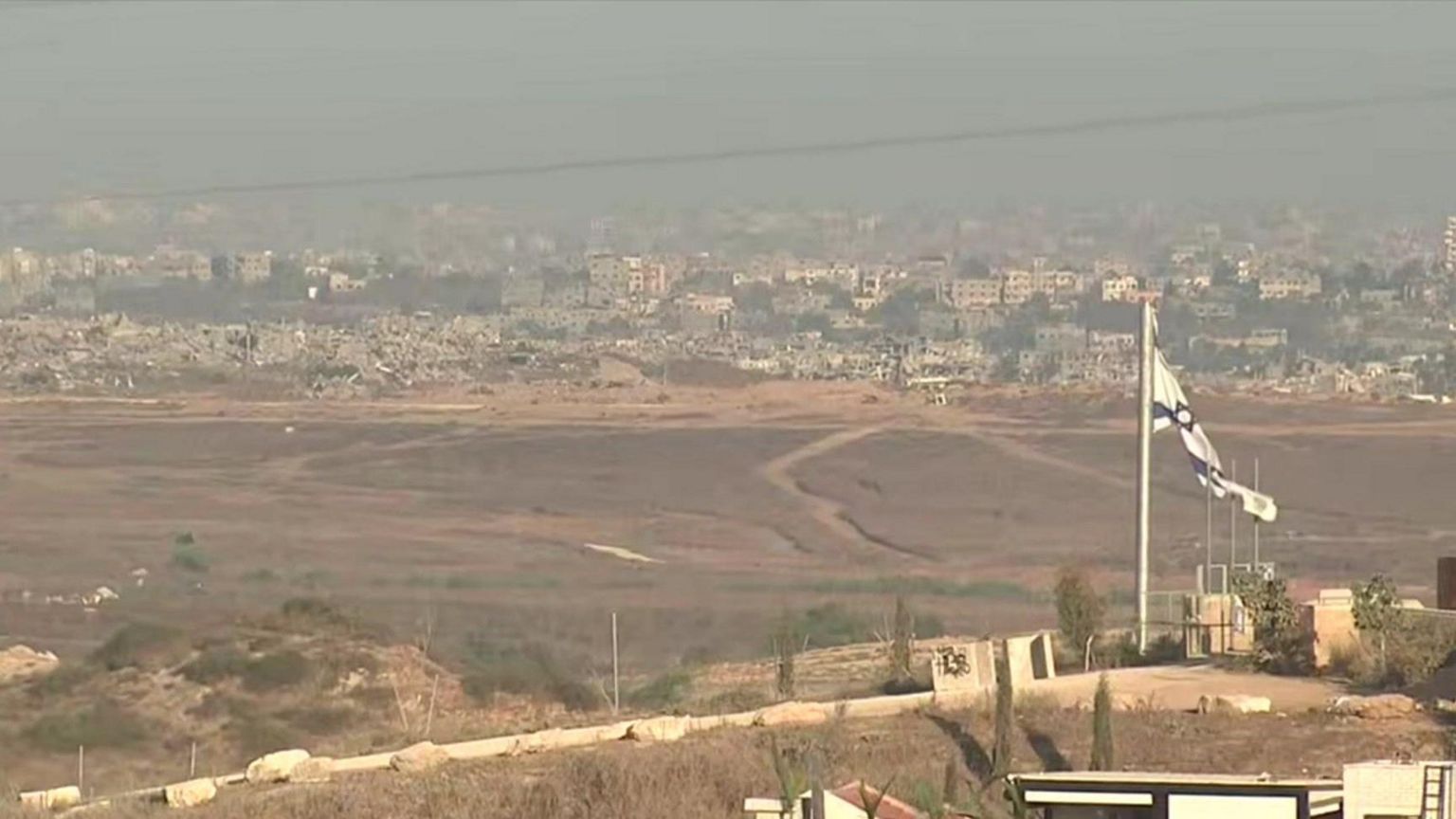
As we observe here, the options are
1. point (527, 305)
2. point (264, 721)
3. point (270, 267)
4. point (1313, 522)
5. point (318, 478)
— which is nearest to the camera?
point (264, 721)

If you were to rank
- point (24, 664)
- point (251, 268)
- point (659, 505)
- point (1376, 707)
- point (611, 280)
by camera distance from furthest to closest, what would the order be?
1. point (251, 268)
2. point (611, 280)
3. point (659, 505)
4. point (24, 664)
5. point (1376, 707)

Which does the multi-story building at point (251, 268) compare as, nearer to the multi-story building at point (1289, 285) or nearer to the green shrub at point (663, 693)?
the multi-story building at point (1289, 285)

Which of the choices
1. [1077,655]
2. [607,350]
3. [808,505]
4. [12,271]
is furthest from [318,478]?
[12,271]

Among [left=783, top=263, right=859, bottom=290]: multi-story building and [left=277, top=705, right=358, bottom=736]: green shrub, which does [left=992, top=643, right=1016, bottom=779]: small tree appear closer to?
[left=277, top=705, right=358, bottom=736]: green shrub

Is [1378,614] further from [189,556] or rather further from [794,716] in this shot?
[189,556]

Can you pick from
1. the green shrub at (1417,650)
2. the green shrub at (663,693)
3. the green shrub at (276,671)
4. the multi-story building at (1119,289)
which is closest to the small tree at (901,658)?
the green shrub at (663,693)

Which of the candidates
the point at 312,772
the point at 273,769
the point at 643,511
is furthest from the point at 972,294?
the point at 312,772

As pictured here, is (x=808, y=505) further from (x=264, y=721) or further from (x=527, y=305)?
(x=527, y=305)

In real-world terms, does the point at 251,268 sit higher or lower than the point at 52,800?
lower
